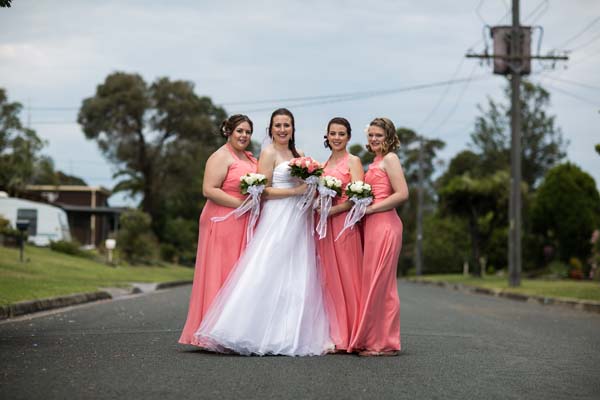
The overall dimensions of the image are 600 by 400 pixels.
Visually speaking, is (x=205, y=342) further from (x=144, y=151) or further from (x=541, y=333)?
(x=144, y=151)

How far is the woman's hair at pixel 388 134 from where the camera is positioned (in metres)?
10.1

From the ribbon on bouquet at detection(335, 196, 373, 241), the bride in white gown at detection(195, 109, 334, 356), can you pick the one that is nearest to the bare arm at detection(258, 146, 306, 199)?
the bride in white gown at detection(195, 109, 334, 356)

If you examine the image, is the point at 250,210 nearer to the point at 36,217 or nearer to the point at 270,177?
the point at 270,177

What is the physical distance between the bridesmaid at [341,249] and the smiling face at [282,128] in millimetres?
470

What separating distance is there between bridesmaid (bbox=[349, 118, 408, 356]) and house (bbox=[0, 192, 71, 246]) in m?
35.0

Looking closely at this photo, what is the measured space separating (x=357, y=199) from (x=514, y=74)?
75.7 feet

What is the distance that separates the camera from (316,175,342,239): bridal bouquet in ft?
32.0

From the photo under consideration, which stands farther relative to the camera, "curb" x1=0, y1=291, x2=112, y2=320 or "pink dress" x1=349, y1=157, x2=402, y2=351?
"curb" x1=0, y1=291, x2=112, y2=320

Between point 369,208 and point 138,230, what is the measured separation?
36733 millimetres

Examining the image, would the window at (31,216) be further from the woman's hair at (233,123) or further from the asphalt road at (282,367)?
the woman's hair at (233,123)

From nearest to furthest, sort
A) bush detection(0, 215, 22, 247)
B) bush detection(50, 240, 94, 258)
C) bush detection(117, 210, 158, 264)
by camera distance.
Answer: bush detection(0, 215, 22, 247)
bush detection(50, 240, 94, 258)
bush detection(117, 210, 158, 264)

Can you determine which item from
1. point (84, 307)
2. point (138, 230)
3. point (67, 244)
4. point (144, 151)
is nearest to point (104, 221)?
point (144, 151)

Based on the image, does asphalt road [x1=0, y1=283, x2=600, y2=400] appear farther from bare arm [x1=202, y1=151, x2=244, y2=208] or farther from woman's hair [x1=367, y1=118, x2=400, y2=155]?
woman's hair [x1=367, y1=118, x2=400, y2=155]

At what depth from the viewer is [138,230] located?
45.7m
